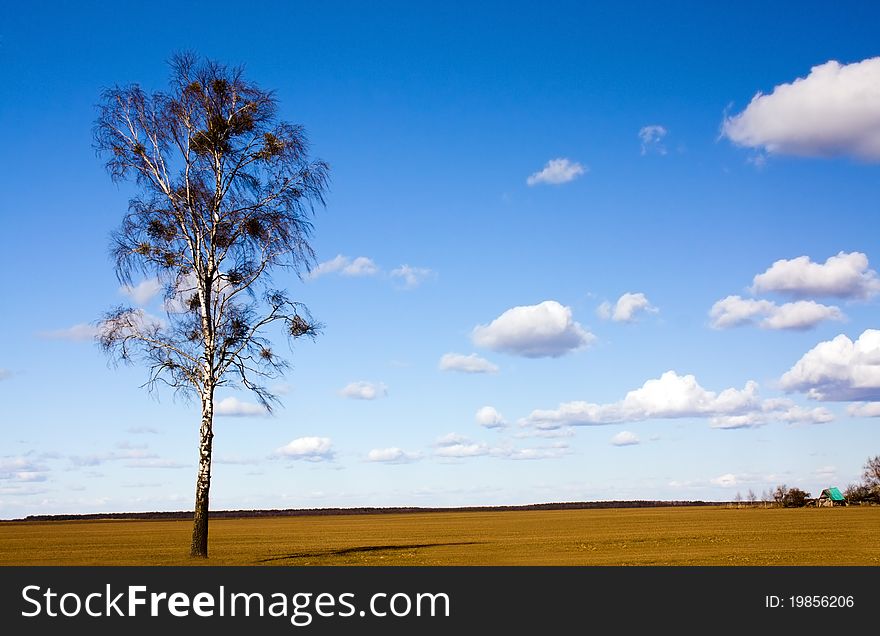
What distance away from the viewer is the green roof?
466 feet

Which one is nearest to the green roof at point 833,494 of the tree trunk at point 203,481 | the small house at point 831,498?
the small house at point 831,498

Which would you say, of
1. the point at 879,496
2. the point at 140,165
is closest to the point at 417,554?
the point at 140,165

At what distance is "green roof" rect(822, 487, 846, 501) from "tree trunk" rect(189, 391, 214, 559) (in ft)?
433

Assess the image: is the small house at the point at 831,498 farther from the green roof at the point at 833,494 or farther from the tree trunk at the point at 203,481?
the tree trunk at the point at 203,481

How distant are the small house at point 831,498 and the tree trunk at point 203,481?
132 metres

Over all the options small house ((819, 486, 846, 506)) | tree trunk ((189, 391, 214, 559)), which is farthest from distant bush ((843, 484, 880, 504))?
tree trunk ((189, 391, 214, 559))

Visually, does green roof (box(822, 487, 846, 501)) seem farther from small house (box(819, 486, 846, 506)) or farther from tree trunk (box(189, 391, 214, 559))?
tree trunk (box(189, 391, 214, 559))

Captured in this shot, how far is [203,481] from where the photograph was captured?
3428 cm

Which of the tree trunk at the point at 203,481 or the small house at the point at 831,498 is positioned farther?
the small house at the point at 831,498

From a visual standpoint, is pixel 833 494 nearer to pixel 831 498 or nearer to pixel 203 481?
pixel 831 498

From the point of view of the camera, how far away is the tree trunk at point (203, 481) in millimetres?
33438
